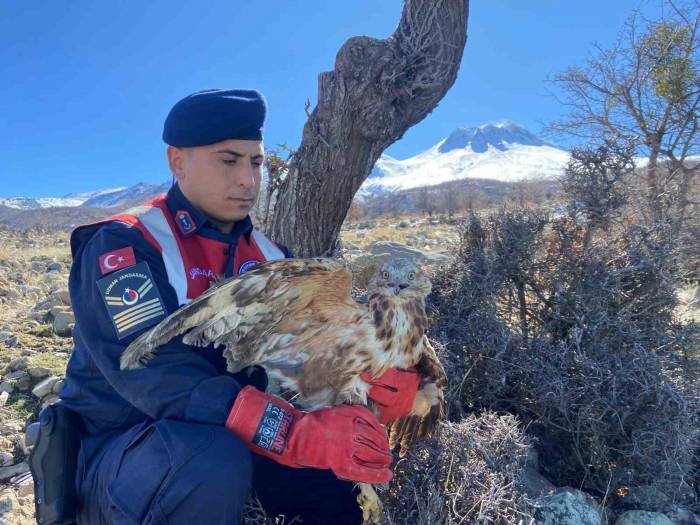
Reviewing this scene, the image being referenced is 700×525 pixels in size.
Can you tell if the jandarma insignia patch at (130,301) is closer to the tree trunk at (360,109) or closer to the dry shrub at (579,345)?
the dry shrub at (579,345)

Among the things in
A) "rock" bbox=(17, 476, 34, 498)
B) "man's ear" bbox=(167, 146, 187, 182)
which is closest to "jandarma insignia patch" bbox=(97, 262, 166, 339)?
"man's ear" bbox=(167, 146, 187, 182)

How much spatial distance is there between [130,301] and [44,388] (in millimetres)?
3033

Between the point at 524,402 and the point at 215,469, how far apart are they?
8.95ft

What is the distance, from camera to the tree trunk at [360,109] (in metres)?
4.32

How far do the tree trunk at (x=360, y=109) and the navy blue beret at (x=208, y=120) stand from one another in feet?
6.23

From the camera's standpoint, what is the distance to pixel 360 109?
170 inches

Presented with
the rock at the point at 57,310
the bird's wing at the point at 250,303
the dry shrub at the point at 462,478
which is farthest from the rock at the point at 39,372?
the dry shrub at the point at 462,478

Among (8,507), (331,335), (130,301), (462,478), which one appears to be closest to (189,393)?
(130,301)

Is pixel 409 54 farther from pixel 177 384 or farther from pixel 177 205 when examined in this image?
pixel 177 384

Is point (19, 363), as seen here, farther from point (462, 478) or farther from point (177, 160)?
point (462, 478)

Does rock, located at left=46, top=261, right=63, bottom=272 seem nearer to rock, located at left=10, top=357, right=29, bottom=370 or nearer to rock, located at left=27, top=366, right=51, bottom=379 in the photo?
rock, located at left=10, top=357, right=29, bottom=370

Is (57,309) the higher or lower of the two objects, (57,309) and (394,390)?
the higher

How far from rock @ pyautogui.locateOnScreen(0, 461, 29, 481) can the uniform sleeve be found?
81.3 inches

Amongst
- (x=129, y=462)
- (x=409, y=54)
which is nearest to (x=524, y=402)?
(x=129, y=462)
